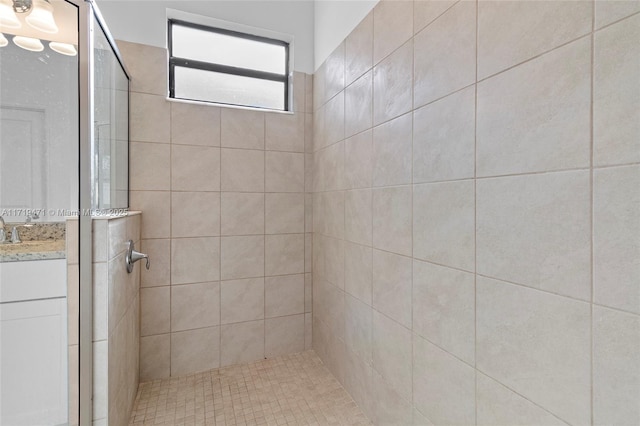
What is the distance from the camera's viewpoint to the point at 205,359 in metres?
2.05

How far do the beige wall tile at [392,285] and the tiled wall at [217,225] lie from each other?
0.87 metres

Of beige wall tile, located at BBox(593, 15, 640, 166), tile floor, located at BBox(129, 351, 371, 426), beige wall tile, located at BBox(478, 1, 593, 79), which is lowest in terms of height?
tile floor, located at BBox(129, 351, 371, 426)

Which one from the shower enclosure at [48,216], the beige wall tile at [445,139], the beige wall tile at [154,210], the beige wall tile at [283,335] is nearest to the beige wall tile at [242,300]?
the beige wall tile at [283,335]

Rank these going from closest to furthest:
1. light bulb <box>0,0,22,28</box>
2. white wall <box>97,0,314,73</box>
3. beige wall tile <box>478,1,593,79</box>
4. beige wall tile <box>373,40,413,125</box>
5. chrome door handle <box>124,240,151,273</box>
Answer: beige wall tile <box>478,1,593,79</box>
light bulb <box>0,0,22,28</box>
beige wall tile <box>373,40,413,125</box>
chrome door handle <box>124,240,151,273</box>
white wall <box>97,0,314,73</box>

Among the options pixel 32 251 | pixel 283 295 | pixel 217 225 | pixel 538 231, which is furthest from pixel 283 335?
pixel 538 231

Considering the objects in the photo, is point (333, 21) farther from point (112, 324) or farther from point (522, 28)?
point (112, 324)

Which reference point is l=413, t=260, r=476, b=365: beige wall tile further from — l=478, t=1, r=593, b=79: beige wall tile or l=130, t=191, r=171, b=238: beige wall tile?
l=130, t=191, r=171, b=238: beige wall tile

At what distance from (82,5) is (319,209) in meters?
1.55

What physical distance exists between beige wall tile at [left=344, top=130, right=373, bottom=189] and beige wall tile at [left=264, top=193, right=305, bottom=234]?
560 millimetres

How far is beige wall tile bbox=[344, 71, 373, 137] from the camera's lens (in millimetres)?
1559

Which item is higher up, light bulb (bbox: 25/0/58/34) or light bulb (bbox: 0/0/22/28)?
light bulb (bbox: 25/0/58/34)

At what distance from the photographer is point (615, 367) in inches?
26.1

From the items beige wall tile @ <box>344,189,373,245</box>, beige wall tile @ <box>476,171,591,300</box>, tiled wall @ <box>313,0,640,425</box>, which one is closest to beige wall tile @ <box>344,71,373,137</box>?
tiled wall @ <box>313,0,640,425</box>

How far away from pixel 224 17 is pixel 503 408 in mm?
2526
